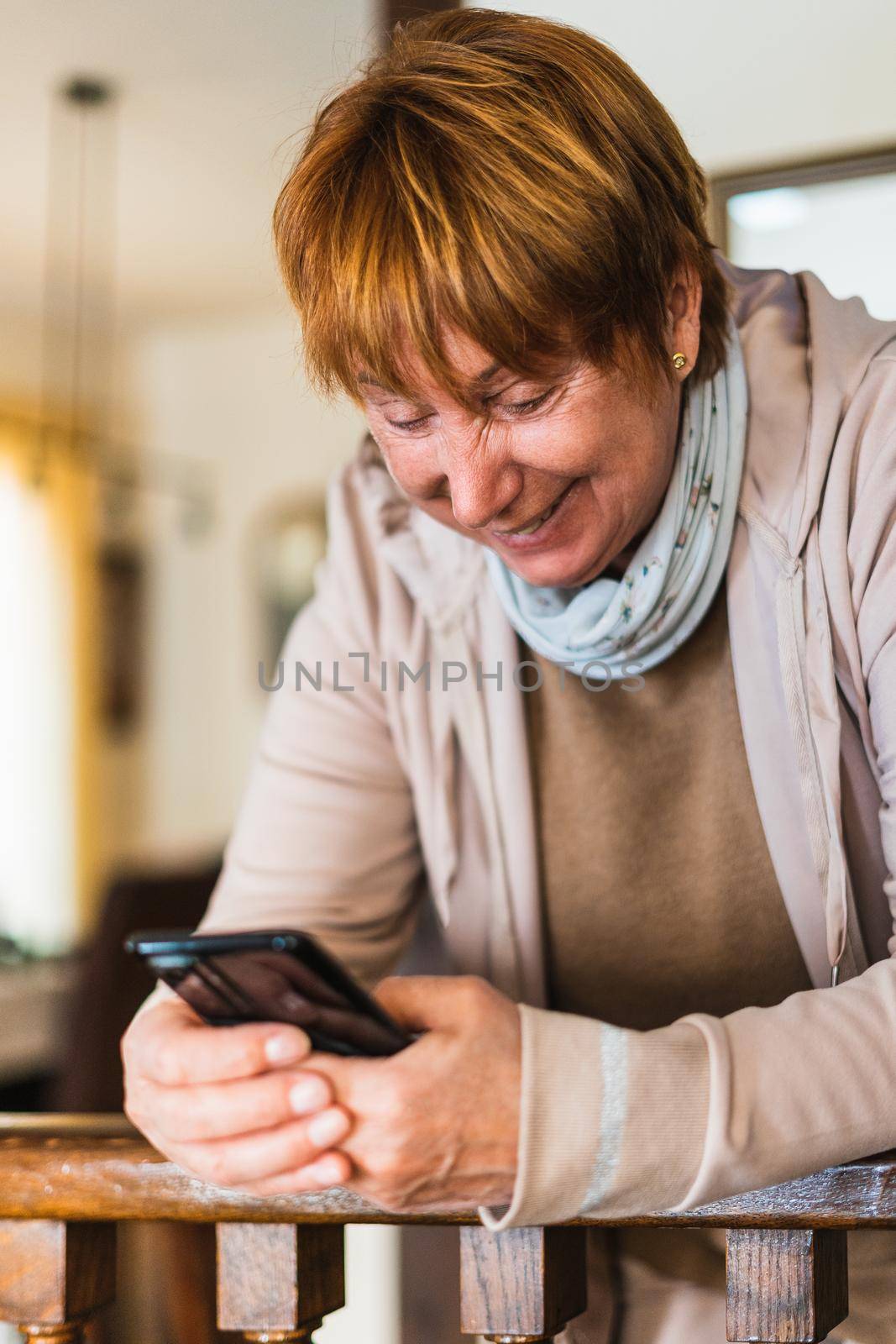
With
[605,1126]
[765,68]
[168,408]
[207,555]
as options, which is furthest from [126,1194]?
[168,408]

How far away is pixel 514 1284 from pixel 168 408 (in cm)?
553

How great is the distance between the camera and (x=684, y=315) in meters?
1.00

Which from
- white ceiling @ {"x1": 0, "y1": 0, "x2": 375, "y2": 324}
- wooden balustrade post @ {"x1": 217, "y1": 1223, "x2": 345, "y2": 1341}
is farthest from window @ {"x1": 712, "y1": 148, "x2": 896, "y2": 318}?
wooden balustrade post @ {"x1": 217, "y1": 1223, "x2": 345, "y2": 1341}

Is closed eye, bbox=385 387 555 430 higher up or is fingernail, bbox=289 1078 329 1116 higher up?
closed eye, bbox=385 387 555 430

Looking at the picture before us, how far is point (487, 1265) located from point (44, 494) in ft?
18.0

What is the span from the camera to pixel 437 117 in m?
0.88

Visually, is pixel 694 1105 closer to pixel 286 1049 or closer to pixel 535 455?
pixel 286 1049

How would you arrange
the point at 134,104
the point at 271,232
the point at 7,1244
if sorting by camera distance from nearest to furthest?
1. the point at 7,1244
2. the point at 271,232
3. the point at 134,104

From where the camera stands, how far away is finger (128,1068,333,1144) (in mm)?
766

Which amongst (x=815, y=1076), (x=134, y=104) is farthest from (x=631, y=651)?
(x=134, y=104)

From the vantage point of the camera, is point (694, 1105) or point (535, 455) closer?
point (694, 1105)

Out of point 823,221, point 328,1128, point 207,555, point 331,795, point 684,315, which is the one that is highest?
point 207,555

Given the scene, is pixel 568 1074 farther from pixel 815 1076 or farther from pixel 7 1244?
pixel 7 1244

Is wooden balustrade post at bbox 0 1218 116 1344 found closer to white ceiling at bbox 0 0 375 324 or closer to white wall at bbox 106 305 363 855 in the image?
white ceiling at bbox 0 0 375 324
